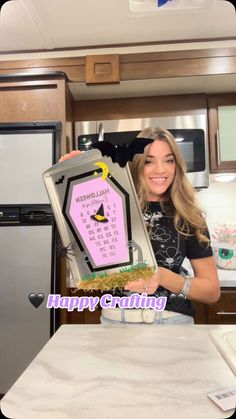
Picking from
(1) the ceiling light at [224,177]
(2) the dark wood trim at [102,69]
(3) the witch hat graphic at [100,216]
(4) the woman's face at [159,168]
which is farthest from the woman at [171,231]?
(1) the ceiling light at [224,177]

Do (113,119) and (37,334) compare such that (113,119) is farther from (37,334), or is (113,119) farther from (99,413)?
(99,413)

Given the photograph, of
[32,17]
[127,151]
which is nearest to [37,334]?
[127,151]

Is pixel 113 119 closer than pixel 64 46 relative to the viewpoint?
No

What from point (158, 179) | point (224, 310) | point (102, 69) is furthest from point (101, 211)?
point (102, 69)

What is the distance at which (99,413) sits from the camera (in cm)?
37

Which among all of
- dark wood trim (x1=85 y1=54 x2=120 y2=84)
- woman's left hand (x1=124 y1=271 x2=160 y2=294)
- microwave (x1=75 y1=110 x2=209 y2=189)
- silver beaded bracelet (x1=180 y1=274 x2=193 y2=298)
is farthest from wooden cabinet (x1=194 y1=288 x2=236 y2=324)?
dark wood trim (x1=85 y1=54 x2=120 y2=84)

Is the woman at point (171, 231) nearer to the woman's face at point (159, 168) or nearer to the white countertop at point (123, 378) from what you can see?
the woman's face at point (159, 168)

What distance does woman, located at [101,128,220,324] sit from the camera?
2.45 ft

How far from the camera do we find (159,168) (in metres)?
0.76

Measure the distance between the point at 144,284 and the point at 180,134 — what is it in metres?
1.14

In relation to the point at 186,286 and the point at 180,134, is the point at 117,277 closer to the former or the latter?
the point at 186,286

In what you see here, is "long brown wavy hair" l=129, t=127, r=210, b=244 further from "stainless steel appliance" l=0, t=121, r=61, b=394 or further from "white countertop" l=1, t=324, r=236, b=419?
"stainless steel appliance" l=0, t=121, r=61, b=394

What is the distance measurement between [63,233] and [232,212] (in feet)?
4.89

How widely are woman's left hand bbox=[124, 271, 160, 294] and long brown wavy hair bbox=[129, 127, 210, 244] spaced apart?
18cm
